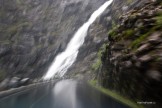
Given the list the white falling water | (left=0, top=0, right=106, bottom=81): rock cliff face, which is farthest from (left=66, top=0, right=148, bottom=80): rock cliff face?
(left=0, top=0, right=106, bottom=81): rock cliff face

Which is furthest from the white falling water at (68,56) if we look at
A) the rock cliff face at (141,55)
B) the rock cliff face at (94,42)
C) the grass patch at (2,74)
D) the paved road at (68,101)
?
the rock cliff face at (141,55)

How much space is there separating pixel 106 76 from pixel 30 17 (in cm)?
5215

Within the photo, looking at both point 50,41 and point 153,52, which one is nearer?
point 153,52

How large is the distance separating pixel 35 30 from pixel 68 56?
15311 mm

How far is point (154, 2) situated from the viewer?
56.6ft

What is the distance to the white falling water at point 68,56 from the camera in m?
59.9

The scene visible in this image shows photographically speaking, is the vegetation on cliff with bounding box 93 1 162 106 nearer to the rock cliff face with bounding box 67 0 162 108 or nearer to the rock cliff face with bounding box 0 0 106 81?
the rock cliff face with bounding box 67 0 162 108

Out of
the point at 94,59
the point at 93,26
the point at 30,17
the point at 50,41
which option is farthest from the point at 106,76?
the point at 30,17

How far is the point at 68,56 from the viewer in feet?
204

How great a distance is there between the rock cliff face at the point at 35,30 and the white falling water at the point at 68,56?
2045 mm

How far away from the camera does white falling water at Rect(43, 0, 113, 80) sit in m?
59.9

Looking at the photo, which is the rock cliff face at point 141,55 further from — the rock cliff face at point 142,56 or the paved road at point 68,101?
the paved road at point 68,101

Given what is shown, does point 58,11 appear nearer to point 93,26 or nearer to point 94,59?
point 93,26

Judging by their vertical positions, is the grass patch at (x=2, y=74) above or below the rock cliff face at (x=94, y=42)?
above
